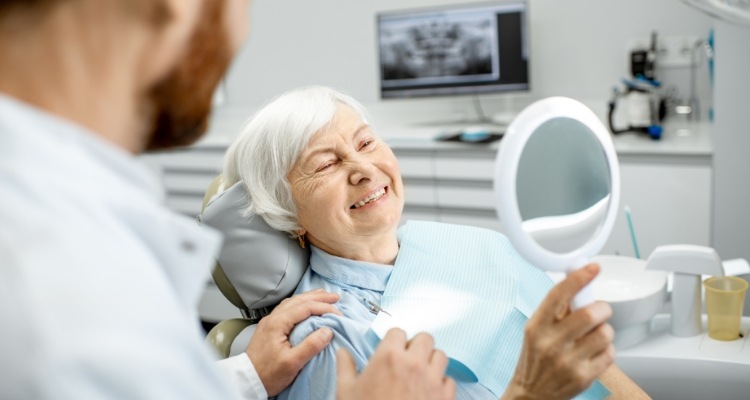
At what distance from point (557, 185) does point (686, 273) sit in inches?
26.8

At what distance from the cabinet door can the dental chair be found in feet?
5.59

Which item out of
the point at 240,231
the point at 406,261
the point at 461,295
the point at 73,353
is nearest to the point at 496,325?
the point at 461,295

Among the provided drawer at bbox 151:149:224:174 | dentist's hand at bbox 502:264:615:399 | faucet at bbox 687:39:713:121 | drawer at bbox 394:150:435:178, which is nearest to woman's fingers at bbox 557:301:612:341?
dentist's hand at bbox 502:264:615:399

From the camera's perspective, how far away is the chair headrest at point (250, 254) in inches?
63.2

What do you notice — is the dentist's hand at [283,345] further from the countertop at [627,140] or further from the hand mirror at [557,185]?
the countertop at [627,140]

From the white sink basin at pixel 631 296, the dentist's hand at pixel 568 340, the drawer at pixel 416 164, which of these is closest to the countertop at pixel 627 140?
the drawer at pixel 416 164

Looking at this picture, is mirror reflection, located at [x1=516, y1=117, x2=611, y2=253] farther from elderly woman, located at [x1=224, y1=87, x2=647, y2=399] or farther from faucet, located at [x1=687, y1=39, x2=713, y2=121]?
faucet, located at [x1=687, y1=39, x2=713, y2=121]

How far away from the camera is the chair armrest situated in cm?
163

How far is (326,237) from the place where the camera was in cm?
163

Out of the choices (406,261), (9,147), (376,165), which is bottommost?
(406,261)

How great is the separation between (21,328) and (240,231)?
1054 mm

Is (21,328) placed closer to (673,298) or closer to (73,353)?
(73,353)

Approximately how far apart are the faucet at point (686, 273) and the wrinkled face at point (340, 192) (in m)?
0.58

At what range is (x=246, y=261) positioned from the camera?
1617 mm
